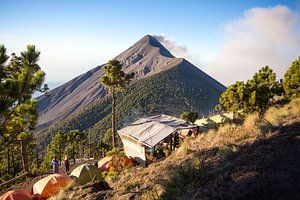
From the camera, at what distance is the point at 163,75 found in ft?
605

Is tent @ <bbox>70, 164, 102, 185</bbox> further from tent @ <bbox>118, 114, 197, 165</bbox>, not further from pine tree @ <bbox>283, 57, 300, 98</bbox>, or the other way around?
pine tree @ <bbox>283, 57, 300, 98</bbox>

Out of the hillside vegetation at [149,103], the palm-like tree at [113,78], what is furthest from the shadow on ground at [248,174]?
the hillside vegetation at [149,103]

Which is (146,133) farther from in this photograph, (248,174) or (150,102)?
(150,102)

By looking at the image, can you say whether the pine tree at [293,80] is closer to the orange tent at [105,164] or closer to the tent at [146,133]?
the tent at [146,133]

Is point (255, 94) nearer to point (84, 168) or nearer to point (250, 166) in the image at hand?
point (84, 168)

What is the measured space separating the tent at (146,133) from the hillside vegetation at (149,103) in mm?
91969

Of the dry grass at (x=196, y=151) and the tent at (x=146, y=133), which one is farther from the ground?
the tent at (x=146, y=133)

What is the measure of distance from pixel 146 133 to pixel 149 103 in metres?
121

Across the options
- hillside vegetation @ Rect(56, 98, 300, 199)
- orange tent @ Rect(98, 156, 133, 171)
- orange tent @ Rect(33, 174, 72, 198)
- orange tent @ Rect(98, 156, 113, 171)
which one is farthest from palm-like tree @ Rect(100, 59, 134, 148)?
hillside vegetation @ Rect(56, 98, 300, 199)

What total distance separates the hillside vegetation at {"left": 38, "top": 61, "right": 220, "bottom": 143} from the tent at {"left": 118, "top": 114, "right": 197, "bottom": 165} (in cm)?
9197

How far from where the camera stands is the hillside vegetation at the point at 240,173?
549cm

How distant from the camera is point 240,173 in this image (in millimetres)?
6285

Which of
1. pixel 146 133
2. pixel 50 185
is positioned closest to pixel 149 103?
pixel 146 133

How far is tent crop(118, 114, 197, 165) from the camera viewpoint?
19125mm
